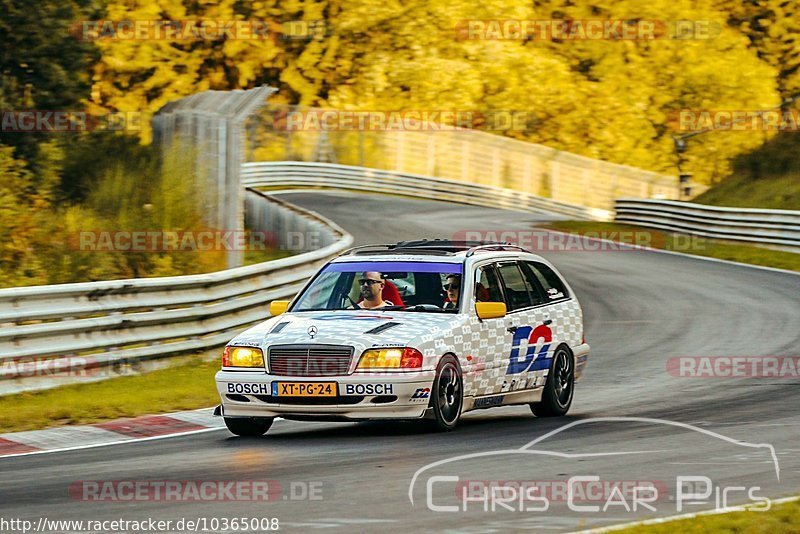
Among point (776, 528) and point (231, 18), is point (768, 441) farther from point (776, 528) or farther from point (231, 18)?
point (231, 18)

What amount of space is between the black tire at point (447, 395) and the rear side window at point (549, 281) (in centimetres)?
215

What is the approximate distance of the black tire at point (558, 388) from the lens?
12.7 meters

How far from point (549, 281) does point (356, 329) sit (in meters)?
3.00

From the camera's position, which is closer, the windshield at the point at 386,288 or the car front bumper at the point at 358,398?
the car front bumper at the point at 358,398

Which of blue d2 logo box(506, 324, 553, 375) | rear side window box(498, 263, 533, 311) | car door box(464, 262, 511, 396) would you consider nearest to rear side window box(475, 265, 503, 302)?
car door box(464, 262, 511, 396)

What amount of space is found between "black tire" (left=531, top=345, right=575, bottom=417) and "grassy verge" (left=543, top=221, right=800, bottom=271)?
51.7 ft

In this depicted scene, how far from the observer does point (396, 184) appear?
160 feet
